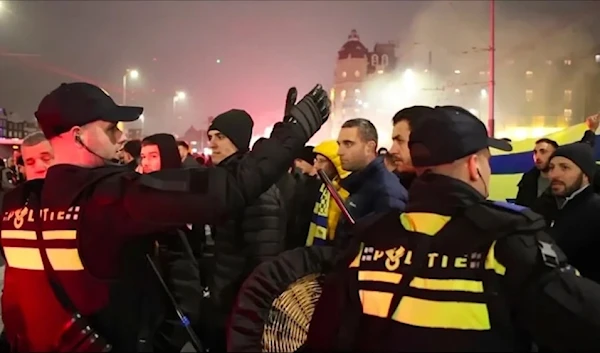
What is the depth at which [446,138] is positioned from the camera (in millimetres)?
2328

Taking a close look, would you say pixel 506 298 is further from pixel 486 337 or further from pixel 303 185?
pixel 303 185

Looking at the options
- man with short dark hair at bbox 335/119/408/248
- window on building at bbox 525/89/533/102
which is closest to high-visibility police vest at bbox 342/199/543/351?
man with short dark hair at bbox 335/119/408/248

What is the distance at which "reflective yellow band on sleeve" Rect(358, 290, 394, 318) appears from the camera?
7.48 feet

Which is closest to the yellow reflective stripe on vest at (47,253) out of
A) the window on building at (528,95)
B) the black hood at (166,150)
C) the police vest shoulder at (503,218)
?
the police vest shoulder at (503,218)

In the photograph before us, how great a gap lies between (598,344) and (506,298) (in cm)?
42

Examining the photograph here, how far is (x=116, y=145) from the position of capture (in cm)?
284

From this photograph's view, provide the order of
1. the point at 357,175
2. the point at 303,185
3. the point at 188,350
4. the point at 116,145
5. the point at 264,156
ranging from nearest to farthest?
the point at 264,156, the point at 116,145, the point at 357,175, the point at 188,350, the point at 303,185

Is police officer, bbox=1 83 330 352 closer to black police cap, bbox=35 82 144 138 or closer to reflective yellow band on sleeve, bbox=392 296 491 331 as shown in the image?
black police cap, bbox=35 82 144 138

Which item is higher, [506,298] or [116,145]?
[116,145]

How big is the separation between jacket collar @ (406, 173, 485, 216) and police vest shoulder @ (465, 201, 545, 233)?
0.20 ft

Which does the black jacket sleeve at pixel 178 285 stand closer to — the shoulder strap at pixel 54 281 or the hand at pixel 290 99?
the shoulder strap at pixel 54 281

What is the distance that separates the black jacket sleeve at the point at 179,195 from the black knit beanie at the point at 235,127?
6.55 feet

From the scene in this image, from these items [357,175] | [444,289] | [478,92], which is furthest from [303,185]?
[478,92]

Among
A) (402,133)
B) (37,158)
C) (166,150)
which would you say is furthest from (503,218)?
(166,150)
